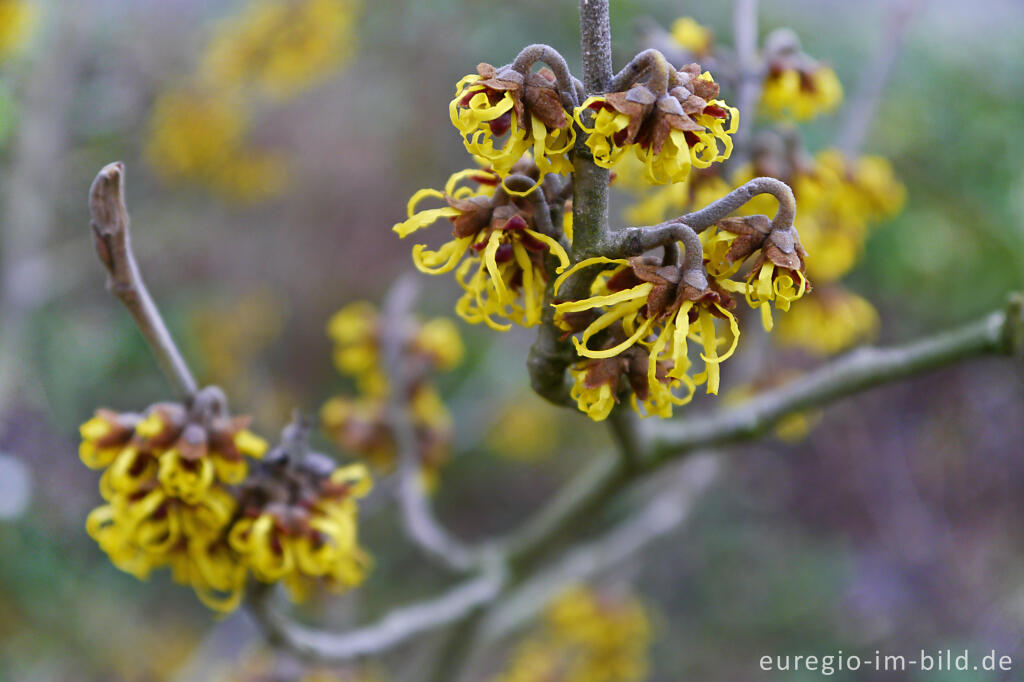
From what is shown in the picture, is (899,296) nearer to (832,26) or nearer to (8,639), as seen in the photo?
(832,26)

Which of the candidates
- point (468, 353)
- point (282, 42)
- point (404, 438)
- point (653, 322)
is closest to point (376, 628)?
point (404, 438)

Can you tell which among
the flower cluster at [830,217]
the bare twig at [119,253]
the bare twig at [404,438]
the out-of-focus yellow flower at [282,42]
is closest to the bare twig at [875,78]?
the flower cluster at [830,217]

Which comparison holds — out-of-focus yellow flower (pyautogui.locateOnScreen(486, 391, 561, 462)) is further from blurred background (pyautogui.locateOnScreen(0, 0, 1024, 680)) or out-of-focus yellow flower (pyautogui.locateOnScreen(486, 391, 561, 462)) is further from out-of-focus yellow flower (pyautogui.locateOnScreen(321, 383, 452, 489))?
out-of-focus yellow flower (pyautogui.locateOnScreen(321, 383, 452, 489))

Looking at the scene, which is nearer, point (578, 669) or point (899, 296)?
point (578, 669)

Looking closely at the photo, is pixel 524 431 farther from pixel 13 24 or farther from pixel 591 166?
pixel 591 166

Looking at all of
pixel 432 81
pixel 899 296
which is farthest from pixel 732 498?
pixel 432 81

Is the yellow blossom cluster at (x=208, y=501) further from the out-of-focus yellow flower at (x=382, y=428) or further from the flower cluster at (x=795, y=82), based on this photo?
the flower cluster at (x=795, y=82)
